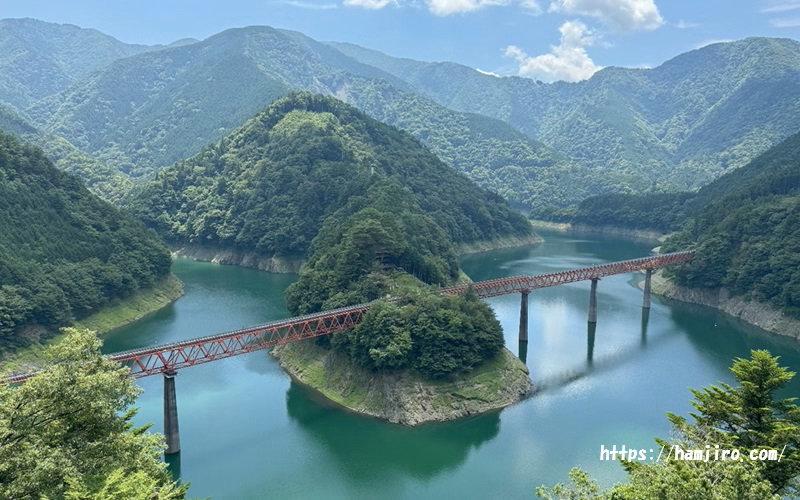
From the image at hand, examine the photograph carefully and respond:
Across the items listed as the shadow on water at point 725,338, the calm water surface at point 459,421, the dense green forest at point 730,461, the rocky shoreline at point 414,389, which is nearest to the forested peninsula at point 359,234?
the rocky shoreline at point 414,389

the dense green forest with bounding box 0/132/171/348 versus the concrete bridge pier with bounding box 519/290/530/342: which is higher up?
the dense green forest with bounding box 0/132/171/348

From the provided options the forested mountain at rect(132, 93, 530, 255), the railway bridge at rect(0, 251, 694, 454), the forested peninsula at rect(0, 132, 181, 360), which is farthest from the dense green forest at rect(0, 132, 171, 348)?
the forested mountain at rect(132, 93, 530, 255)

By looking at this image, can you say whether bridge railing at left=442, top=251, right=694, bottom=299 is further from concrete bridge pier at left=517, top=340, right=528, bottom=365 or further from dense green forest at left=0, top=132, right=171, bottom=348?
dense green forest at left=0, top=132, right=171, bottom=348

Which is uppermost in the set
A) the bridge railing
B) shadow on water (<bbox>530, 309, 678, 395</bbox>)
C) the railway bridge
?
the bridge railing

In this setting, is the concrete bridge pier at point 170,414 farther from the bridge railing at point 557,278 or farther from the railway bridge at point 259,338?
the bridge railing at point 557,278

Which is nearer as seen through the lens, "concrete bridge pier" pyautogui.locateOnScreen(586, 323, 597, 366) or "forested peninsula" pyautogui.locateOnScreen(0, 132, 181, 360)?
"forested peninsula" pyautogui.locateOnScreen(0, 132, 181, 360)

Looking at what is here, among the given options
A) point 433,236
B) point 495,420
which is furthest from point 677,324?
point 495,420

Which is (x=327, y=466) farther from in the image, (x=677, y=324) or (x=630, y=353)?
(x=677, y=324)
